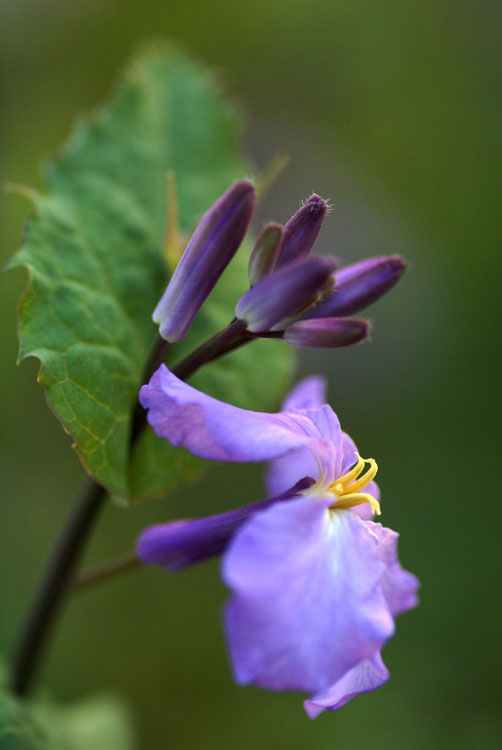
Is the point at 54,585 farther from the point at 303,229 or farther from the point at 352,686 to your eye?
the point at 303,229

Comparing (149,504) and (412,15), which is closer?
(149,504)

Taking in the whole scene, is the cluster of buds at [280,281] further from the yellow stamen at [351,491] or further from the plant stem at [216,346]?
the yellow stamen at [351,491]

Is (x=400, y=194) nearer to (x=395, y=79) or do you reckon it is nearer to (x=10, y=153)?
(x=395, y=79)

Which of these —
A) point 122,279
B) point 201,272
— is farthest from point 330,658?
point 122,279

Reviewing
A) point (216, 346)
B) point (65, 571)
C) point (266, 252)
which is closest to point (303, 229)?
point (266, 252)

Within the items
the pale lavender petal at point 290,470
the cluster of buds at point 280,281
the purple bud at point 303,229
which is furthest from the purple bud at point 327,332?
the pale lavender petal at point 290,470

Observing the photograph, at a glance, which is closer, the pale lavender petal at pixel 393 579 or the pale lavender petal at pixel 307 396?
the pale lavender petal at pixel 393 579

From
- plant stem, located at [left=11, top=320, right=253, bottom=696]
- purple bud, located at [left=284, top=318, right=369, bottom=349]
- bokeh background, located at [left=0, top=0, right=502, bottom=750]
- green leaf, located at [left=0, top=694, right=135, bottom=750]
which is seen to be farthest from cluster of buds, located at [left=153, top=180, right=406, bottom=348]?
bokeh background, located at [left=0, top=0, right=502, bottom=750]
